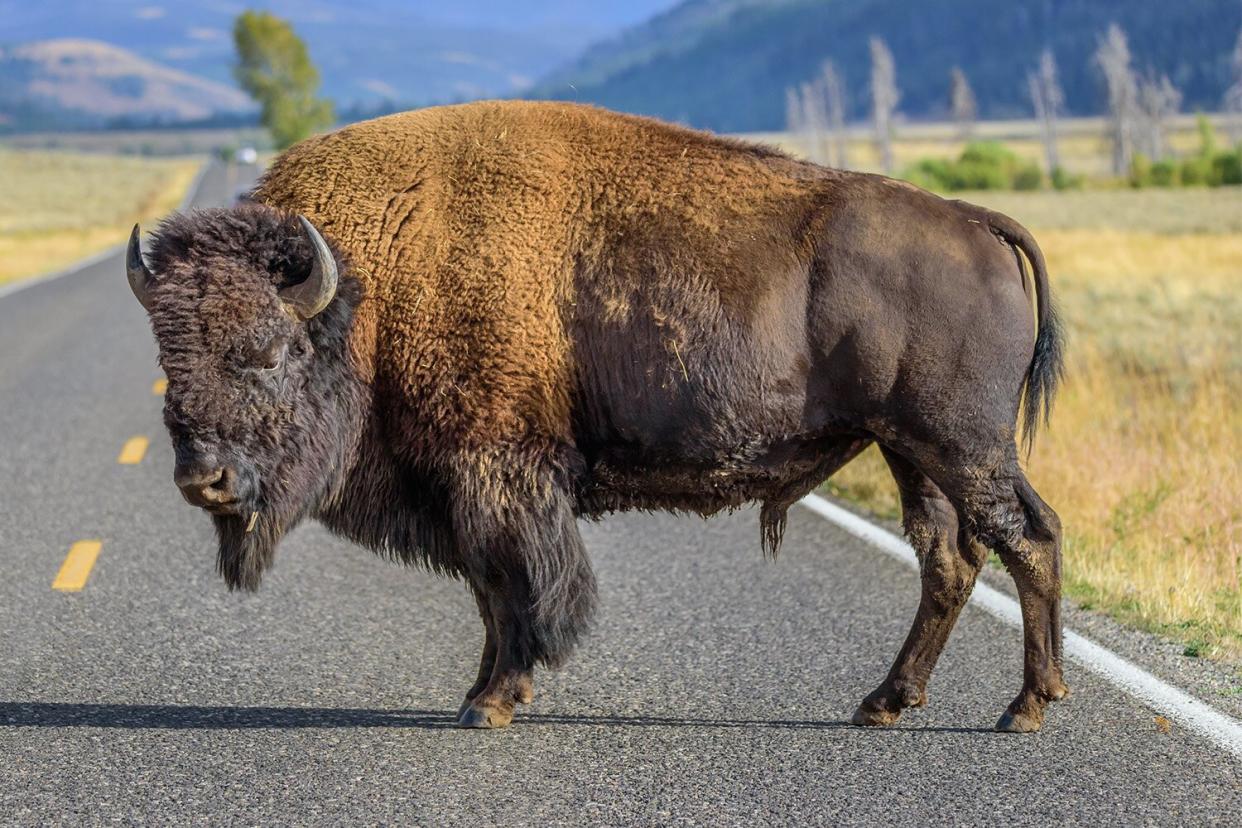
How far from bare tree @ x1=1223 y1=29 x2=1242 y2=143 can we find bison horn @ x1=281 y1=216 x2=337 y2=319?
9020 cm

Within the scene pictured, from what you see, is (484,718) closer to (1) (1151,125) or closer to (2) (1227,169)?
(2) (1227,169)

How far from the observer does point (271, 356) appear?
480 cm

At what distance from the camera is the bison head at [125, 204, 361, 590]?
469 cm

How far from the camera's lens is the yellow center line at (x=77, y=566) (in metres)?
6.97

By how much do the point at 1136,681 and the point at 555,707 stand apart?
1926mm

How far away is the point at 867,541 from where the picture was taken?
7.55 m

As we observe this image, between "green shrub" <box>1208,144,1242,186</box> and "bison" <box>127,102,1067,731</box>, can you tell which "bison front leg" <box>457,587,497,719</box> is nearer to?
"bison" <box>127,102,1067,731</box>

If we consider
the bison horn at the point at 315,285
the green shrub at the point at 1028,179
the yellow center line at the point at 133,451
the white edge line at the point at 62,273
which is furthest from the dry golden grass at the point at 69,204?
the green shrub at the point at 1028,179

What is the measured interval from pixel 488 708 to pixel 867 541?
303 centimetres

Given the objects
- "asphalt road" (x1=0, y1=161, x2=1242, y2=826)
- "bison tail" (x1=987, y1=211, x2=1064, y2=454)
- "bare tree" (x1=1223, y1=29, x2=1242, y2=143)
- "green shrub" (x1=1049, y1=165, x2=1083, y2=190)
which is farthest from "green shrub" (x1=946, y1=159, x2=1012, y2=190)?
"bison tail" (x1=987, y1=211, x2=1064, y2=454)

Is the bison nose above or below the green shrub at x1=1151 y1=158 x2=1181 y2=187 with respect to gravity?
above

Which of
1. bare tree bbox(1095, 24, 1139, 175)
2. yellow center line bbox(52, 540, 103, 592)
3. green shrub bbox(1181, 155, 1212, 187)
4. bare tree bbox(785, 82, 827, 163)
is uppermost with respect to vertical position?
yellow center line bbox(52, 540, 103, 592)

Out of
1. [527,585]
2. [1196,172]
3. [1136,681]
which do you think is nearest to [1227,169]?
[1196,172]

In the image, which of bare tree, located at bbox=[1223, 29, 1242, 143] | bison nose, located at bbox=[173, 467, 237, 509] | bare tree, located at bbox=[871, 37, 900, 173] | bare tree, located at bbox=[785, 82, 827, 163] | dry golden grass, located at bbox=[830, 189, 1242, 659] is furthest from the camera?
bare tree, located at bbox=[785, 82, 827, 163]
